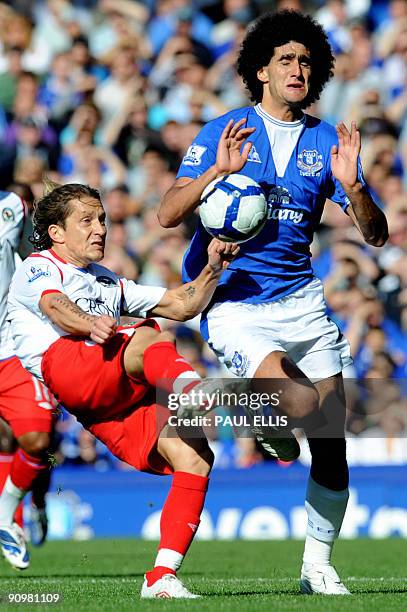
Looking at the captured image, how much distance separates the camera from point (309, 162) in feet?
21.8

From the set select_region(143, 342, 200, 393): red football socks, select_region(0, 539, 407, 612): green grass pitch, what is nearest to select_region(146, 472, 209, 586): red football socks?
select_region(0, 539, 407, 612): green grass pitch

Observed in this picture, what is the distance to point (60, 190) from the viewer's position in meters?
6.64

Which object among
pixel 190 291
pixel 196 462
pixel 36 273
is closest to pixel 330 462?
pixel 196 462

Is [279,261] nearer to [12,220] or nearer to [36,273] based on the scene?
[36,273]

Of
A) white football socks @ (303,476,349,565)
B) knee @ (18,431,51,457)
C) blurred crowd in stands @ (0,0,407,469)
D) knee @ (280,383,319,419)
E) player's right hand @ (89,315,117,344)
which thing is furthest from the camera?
blurred crowd in stands @ (0,0,407,469)

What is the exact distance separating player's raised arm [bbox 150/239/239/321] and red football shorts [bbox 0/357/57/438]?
240cm

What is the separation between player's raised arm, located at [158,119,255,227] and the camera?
623 centimetres

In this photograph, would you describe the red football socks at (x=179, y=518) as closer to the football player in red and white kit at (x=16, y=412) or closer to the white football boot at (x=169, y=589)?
the white football boot at (x=169, y=589)

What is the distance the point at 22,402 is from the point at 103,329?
3277mm

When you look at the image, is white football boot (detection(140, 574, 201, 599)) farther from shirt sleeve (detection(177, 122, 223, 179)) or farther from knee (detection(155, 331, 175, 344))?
shirt sleeve (detection(177, 122, 223, 179))

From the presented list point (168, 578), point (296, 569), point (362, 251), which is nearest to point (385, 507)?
point (362, 251)

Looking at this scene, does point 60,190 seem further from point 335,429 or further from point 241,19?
point 241,19

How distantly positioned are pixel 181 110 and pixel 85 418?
1031 centimetres

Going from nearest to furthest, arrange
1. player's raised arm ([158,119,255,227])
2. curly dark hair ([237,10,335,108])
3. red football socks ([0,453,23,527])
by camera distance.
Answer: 1. player's raised arm ([158,119,255,227])
2. curly dark hair ([237,10,335,108])
3. red football socks ([0,453,23,527])
